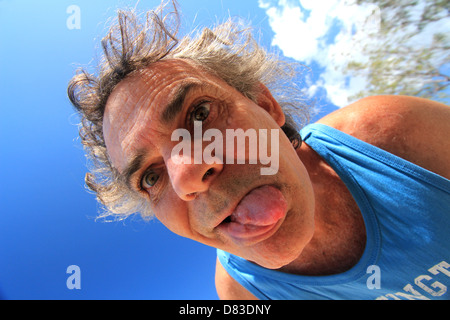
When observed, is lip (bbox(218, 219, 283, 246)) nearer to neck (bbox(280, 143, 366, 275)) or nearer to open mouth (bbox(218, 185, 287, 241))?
open mouth (bbox(218, 185, 287, 241))

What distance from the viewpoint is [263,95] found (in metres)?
1.30

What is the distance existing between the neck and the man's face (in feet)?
1.47

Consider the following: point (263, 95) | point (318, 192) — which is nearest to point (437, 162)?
point (318, 192)

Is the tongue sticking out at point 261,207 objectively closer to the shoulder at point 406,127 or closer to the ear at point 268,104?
the ear at point 268,104

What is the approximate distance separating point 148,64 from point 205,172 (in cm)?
65

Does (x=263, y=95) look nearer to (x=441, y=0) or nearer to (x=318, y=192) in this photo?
(x=318, y=192)

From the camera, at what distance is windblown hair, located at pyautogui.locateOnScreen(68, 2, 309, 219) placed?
1229mm

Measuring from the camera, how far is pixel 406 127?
1296 mm

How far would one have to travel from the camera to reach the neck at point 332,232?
4.30 ft

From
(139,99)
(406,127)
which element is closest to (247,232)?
(139,99)

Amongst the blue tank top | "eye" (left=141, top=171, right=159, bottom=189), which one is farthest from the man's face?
the blue tank top

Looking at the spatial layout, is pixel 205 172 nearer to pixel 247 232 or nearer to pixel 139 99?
pixel 247 232

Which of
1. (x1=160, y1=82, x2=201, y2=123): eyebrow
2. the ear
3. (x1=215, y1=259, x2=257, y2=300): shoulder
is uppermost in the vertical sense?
the ear
